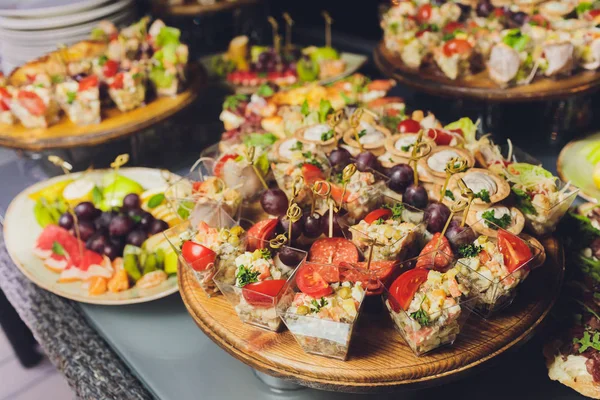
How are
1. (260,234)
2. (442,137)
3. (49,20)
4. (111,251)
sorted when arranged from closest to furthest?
(260,234) → (442,137) → (111,251) → (49,20)

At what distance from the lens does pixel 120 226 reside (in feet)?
7.02

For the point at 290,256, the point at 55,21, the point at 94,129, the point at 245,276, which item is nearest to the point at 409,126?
the point at 290,256

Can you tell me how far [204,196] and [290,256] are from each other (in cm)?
47

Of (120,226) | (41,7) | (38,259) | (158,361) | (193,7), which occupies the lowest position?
(158,361)

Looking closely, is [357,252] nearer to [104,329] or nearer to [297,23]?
[104,329]

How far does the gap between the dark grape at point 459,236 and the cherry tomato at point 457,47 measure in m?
1.25

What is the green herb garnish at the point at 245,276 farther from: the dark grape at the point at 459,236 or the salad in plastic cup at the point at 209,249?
the dark grape at the point at 459,236

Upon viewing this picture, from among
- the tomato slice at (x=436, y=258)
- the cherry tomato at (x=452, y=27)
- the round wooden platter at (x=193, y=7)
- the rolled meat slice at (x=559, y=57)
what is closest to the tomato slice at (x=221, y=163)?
the tomato slice at (x=436, y=258)

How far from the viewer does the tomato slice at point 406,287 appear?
1309mm

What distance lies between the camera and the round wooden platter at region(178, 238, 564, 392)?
128 cm

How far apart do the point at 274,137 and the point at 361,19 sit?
8.69 ft

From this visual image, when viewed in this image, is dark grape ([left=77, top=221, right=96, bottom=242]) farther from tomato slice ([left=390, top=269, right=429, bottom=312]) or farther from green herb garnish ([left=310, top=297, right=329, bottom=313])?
tomato slice ([left=390, top=269, right=429, bottom=312])

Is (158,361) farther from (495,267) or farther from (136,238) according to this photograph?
(495,267)

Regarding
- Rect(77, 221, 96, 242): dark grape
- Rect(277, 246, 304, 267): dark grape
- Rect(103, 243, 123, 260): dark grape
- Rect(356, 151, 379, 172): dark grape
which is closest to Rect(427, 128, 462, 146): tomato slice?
Rect(356, 151, 379, 172): dark grape
